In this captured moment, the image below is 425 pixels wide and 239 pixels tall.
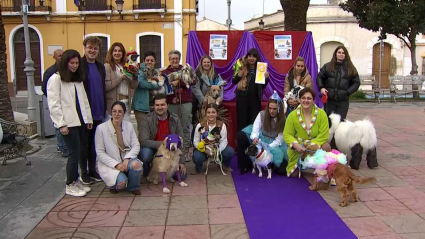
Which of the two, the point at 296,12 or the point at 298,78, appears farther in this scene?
the point at 296,12

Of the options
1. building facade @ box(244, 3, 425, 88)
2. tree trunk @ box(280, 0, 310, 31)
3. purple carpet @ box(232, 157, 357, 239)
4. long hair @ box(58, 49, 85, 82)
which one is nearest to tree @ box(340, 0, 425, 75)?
tree trunk @ box(280, 0, 310, 31)

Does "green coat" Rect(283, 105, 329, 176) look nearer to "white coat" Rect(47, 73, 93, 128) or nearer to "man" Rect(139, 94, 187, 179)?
"man" Rect(139, 94, 187, 179)

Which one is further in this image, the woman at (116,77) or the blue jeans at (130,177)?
the woman at (116,77)

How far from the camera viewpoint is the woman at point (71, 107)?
13.8 ft

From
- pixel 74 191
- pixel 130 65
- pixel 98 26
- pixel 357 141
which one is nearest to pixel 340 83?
pixel 357 141

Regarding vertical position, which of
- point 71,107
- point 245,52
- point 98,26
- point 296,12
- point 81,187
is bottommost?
point 81,187

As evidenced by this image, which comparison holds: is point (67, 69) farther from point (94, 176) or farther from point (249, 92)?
point (249, 92)

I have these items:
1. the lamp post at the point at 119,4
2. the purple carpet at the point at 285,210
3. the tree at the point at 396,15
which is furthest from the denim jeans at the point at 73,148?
the lamp post at the point at 119,4

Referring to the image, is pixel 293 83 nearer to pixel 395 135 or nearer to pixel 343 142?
pixel 343 142

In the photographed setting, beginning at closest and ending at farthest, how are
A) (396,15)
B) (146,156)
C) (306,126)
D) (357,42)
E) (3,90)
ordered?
(146,156)
(306,126)
(3,90)
(396,15)
(357,42)

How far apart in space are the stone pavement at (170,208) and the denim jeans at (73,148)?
0.28 m

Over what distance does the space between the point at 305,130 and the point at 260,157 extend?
0.67 m

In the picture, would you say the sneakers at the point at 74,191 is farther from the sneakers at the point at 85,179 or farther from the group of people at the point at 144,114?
the sneakers at the point at 85,179

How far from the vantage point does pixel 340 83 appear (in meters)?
5.95
